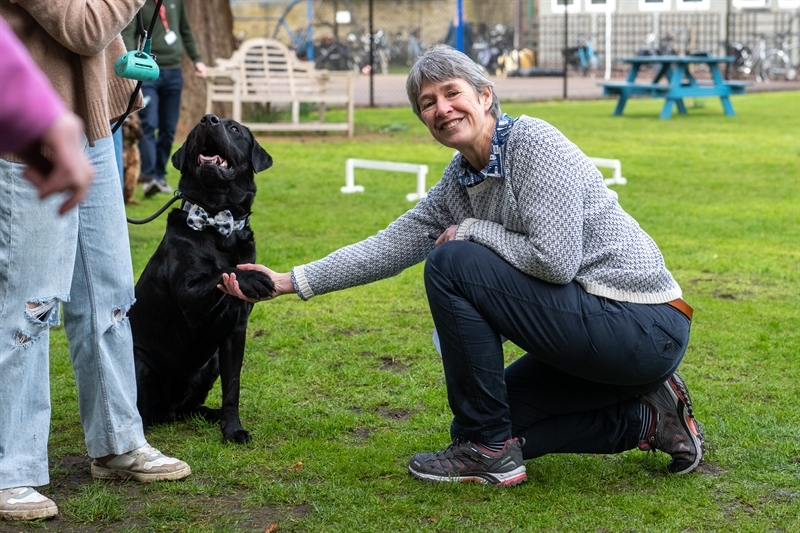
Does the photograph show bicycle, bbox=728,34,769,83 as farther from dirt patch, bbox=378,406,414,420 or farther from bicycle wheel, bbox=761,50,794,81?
dirt patch, bbox=378,406,414,420

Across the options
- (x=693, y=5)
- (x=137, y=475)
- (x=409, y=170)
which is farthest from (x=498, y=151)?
(x=693, y=5)

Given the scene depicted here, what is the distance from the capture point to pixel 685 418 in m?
3.28

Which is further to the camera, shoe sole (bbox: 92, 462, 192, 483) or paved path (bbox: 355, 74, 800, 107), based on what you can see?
paved path (bbox: 355, 74, 800, 107)

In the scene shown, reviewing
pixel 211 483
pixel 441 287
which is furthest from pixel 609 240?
pixel 211 483

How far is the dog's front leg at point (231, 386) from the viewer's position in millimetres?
3715

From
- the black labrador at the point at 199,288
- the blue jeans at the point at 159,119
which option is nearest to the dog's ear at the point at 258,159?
the black labrador at the point at 199,288

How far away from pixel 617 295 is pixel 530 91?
2127 cm

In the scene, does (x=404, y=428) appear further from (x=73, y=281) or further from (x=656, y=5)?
(x=656, y=5)

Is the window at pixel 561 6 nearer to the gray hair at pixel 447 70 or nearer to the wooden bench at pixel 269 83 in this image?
the wooden bench at pixel 269 83

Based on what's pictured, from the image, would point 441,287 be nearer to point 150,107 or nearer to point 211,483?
point 211,483

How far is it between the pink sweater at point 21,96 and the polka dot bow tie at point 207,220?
8.12 ft

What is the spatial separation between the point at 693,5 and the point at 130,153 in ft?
86.2

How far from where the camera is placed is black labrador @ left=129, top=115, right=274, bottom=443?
361cm

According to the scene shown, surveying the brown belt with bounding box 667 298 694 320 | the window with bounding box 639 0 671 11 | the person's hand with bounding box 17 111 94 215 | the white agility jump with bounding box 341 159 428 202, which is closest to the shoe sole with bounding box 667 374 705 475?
the brown belt with bounding box 667 298 694 320
